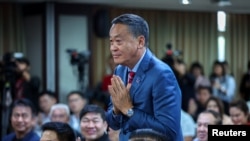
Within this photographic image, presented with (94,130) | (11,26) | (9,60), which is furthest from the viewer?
(11,26)

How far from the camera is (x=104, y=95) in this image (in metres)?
5.04

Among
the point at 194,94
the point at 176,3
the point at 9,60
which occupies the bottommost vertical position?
the point at 194,94

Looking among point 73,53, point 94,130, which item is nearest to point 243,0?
point 94,130

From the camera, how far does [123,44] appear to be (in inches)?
83.5

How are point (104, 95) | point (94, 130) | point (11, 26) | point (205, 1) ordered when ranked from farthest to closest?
point (11, 26)
point (104, 95)
point (94, 130)
point (205, 1)

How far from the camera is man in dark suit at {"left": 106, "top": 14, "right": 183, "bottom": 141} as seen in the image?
2.12m

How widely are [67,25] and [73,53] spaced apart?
45cm

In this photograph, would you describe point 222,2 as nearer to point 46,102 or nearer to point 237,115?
point 237,115

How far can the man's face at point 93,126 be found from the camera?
360 cm

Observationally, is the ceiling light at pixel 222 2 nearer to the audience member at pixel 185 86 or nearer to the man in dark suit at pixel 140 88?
the man in dark suit at pixel 140 88

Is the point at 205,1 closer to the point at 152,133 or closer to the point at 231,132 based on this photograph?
the point at 231,132

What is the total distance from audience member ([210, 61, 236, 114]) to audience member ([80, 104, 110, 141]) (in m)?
2.59

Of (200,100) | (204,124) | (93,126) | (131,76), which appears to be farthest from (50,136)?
(200,100)

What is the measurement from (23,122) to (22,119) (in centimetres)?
3
